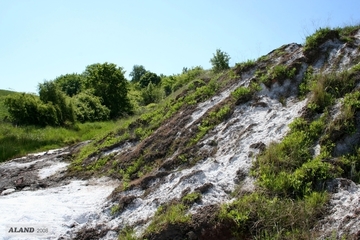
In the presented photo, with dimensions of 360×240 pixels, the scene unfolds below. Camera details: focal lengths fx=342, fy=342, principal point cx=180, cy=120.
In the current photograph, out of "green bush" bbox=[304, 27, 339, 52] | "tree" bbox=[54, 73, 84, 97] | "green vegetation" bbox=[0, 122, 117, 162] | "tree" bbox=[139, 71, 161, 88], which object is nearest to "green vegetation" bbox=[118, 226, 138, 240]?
"green bush" bbox=[304, 27, 339, 52]

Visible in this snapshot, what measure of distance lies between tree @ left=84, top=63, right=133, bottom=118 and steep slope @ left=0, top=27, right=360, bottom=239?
17.2m

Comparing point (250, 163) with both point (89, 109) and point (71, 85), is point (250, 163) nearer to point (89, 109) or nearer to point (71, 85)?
point (89, 109)

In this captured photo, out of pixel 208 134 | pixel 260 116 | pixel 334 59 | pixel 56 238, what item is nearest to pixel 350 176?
pixel 260 116

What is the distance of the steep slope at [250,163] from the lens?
479 centimetres

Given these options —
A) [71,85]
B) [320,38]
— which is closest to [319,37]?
[320,38]

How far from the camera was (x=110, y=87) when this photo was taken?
27531 millimetres

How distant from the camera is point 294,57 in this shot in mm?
9023

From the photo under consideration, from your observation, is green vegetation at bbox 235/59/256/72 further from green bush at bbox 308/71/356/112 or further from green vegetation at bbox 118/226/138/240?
green vegetation at bbox 118/226/138/240

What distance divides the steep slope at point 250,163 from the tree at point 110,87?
56.4ft

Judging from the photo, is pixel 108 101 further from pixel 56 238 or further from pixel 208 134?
pixel 56 238

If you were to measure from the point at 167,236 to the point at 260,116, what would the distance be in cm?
372

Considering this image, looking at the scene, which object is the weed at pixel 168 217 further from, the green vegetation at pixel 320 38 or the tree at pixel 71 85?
the tree at pixel 71 85

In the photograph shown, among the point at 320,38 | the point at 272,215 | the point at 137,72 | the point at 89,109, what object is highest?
the point at 137,72

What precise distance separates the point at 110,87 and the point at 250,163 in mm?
22790
